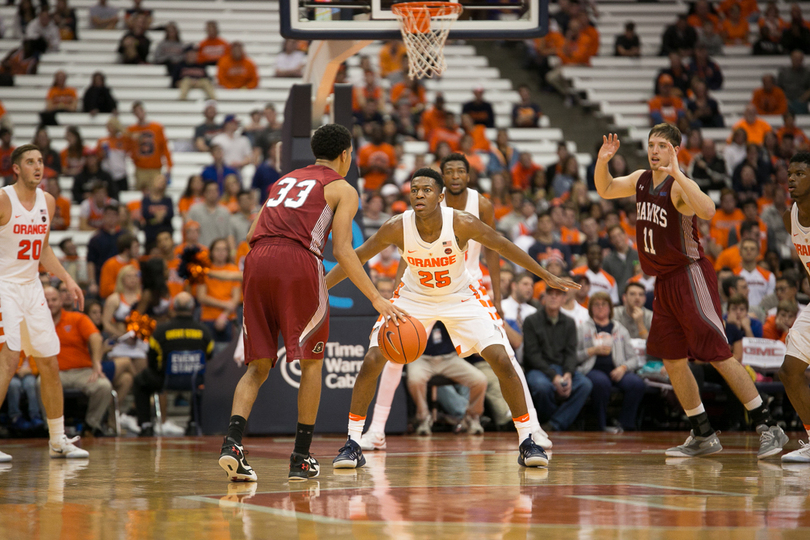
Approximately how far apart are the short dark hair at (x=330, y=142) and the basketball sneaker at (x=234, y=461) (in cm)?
184

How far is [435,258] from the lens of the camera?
21.8 feet

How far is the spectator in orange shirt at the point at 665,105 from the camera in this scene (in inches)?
706

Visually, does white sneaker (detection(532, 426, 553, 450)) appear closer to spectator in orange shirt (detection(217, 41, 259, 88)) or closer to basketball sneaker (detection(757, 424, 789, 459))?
basketball sneaker (detection(757, 424, 789, 459))

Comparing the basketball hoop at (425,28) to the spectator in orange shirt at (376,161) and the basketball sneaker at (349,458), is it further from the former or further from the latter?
the spectator in orange shirt at (376,161)

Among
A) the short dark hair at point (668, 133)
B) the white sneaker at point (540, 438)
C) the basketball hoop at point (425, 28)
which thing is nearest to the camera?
the short dark hair at point (668, 133)

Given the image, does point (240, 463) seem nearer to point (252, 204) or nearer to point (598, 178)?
point (598, 178)

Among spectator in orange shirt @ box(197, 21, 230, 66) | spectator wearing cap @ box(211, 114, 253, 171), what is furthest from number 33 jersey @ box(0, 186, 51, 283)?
spectator in orange shirt @ box(197, 21, 230, 66)

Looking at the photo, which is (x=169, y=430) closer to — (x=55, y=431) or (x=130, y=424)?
(x=130, y=424)

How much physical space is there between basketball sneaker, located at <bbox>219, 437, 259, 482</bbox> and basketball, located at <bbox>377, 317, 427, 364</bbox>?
1170 mm

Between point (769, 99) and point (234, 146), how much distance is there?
33.1 feet

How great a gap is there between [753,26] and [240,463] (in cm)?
1825

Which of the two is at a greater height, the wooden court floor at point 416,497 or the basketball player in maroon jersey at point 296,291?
the basketball player in maroon jersey at point 296,291

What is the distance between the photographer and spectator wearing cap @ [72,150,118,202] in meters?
14.5

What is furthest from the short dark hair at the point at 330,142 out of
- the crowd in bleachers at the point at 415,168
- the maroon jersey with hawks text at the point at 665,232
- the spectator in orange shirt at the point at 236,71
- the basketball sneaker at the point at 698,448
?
the spectator in orange shirt at the point at 236,71
